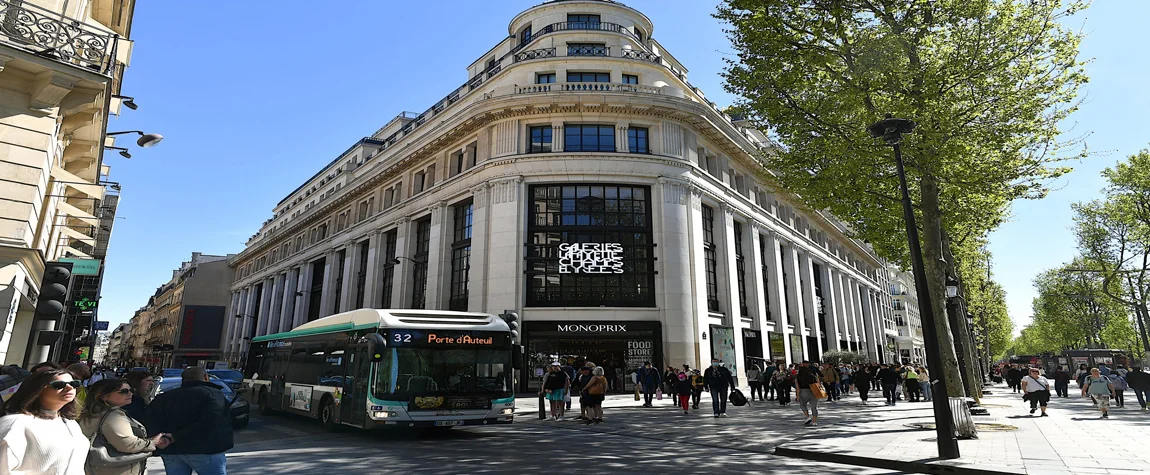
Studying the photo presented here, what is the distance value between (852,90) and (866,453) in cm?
902

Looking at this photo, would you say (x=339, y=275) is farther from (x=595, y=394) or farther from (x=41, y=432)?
(x=41, y=432)

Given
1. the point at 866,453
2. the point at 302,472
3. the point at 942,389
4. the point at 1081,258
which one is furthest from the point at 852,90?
the point at 1081,258

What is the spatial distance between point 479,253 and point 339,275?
20.1 m

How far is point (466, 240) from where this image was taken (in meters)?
30.6

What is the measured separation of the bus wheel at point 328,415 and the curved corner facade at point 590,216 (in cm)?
1350

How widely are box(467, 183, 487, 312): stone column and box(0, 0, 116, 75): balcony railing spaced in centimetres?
1859

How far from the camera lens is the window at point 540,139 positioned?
96.4 feet

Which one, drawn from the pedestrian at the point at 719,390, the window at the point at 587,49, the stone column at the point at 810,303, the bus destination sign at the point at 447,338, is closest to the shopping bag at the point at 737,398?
the pedestrian at the point at 719,390

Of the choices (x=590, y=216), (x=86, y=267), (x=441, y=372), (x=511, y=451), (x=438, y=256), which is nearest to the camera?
(x=511, y=451)

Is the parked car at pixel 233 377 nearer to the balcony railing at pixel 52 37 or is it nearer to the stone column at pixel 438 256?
the stone column at pixel 438 256

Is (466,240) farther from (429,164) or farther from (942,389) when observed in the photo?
(942,389)

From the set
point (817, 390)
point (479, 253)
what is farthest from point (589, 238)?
point (817, 390)

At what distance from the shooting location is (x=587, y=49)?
3219 centimetres

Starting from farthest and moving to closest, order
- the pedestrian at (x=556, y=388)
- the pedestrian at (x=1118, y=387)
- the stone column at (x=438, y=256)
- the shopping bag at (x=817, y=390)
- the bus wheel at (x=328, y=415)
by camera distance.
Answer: the stone column at (x=438, y=256) → the pedestrian at (x=1118, y=387) → the pedestrian at (x=556, y=388) → the shopping bag at (x=817, y=390) → the bus wheel at (x=328, y=415)
